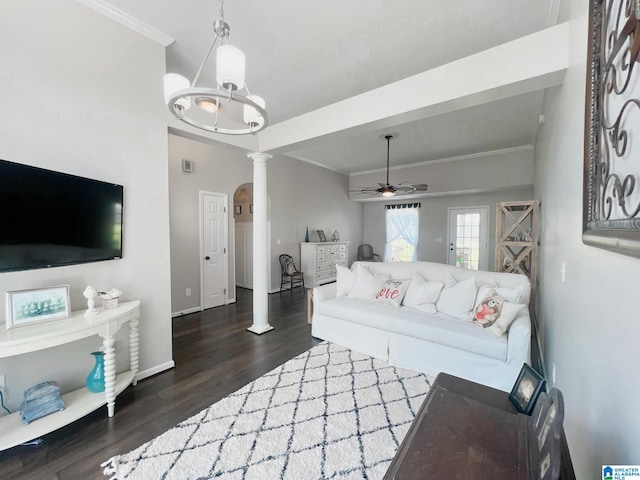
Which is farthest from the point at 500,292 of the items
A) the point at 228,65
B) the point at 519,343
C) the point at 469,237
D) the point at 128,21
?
the point at 469,237

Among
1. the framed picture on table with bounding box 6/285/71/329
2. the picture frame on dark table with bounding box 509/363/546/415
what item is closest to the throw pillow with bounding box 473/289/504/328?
the picture frame on dark table with bounding box 509/363/546/415

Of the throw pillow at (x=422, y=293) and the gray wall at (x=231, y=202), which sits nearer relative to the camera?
the throw pillow at (x=422, y=293)

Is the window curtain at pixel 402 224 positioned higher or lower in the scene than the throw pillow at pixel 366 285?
higher

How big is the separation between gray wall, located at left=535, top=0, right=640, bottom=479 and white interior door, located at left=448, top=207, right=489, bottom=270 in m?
5.09

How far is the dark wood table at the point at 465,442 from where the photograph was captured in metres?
0.77

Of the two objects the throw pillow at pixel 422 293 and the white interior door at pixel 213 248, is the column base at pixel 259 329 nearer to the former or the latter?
the white interior door at pixel 213 248

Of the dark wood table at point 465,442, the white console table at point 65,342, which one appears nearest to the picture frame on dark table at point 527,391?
the dark wood table at point 465,442

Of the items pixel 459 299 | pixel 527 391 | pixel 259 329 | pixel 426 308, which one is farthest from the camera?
pixel 259 329

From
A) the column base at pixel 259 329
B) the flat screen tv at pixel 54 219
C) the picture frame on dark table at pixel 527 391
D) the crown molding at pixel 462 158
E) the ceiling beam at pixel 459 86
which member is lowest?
the column base at pixel 259 329

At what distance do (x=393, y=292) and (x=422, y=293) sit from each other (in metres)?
0.33

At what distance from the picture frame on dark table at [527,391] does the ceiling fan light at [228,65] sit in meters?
1.90

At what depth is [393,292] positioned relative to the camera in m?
3.23

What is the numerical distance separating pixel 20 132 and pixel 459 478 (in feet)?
9.68

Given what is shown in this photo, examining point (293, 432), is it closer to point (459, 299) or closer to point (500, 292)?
point (459, 299)
